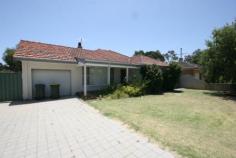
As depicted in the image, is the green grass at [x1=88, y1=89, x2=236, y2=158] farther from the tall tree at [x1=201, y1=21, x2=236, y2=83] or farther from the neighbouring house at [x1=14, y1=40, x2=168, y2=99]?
the tall tree at [x1=201, y1=21, x2=236, y2=83]

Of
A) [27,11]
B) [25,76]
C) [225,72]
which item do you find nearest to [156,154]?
[25,76]

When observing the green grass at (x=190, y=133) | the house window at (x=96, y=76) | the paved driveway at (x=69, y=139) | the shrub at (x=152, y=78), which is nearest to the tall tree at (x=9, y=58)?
the house window at (x=96, y=76)

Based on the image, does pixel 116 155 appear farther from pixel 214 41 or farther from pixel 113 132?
pixel 214 41

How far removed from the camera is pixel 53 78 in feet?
42.7

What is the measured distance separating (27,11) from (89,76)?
7.00 m

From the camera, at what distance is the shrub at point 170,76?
19.1 meters

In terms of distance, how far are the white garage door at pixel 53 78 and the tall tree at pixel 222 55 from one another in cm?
1423

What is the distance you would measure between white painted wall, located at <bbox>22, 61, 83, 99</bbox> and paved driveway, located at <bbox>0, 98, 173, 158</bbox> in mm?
4866

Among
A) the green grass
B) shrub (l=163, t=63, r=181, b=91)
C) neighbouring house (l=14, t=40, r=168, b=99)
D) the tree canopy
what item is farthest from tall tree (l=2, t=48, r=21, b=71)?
the tree canopy

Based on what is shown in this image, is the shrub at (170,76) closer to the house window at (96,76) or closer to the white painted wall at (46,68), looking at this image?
the house window at (96,76)

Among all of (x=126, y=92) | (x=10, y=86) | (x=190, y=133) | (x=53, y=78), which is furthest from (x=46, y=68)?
(x=190, y=133)

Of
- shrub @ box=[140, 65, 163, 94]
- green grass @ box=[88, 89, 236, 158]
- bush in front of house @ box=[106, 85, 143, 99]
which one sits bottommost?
green grass @ box=[88, 89, 236, 158]

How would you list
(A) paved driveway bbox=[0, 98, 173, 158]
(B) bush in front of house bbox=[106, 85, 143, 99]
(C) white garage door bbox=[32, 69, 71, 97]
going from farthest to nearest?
(B) bush in front of house bbox=[106, 85, 143, 99] → (C) white garage door bbox=[32, 69, 71, 97] → (A) paved driveway bbox=[0, 98, 173, 158]

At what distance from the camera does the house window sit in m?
15.7
